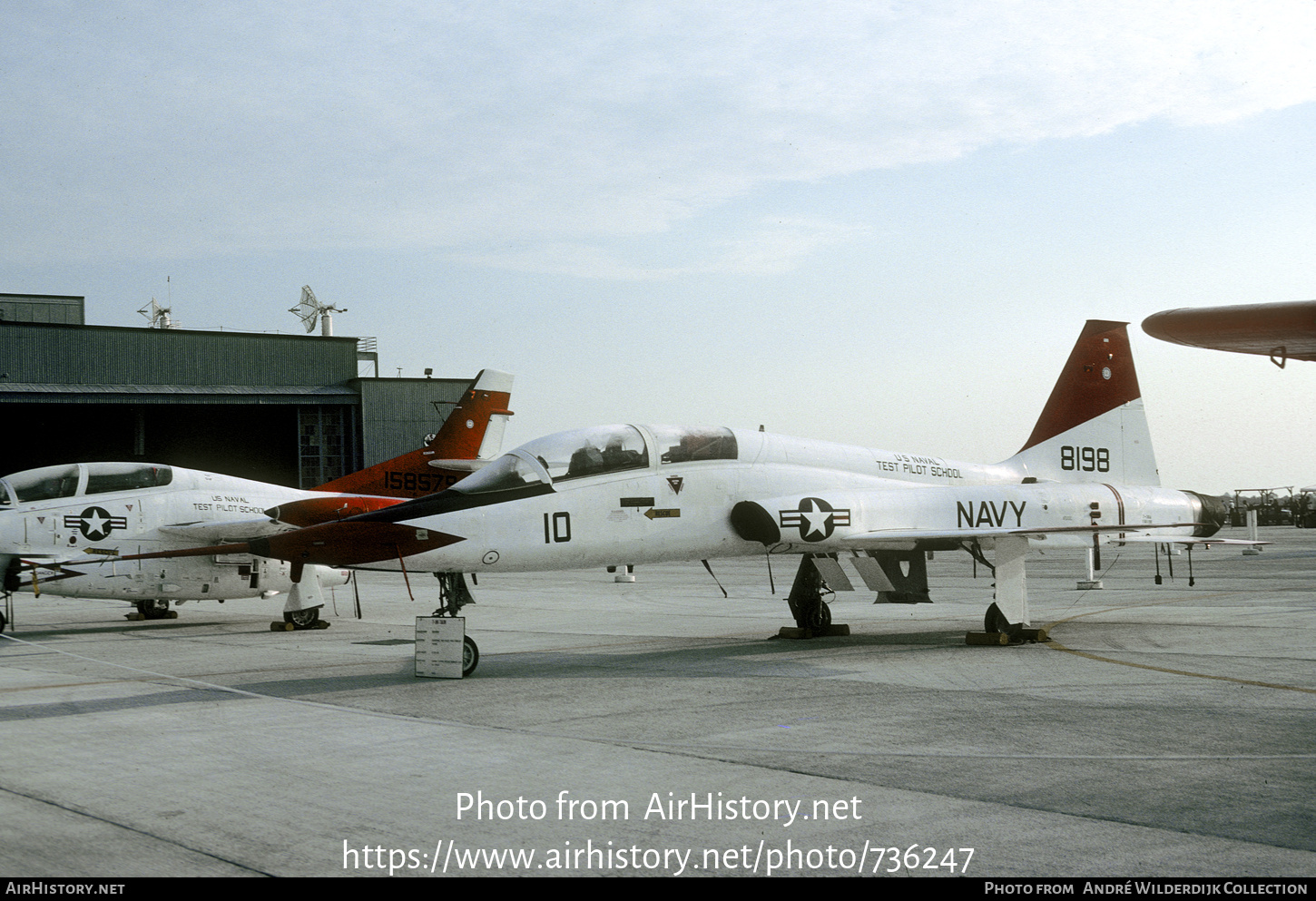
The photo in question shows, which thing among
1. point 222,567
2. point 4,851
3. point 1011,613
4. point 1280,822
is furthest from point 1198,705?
point 222,567

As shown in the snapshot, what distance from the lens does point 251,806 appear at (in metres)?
5.13

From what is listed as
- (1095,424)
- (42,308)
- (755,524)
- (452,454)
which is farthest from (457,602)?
(42,308)

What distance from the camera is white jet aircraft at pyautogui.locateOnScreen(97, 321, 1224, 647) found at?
982cm

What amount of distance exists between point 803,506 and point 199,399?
3647cm

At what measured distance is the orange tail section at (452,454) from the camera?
62.4 feet

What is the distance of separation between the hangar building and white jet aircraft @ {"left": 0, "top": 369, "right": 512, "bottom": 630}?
85.8 ft

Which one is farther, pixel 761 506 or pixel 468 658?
pixel 761 506

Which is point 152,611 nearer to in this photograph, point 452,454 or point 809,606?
point 452,454

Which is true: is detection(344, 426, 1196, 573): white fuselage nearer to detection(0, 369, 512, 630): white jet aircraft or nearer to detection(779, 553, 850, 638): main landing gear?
detection(779, 553, 850, 638): main landing gear

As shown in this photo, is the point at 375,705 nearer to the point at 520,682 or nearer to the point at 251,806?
the point at 520,682

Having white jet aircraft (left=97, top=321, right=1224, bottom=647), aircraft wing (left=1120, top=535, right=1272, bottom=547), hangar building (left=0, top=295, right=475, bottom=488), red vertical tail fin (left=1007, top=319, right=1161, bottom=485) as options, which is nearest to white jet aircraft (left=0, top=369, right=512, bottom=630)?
white jet aircraft (left=97, top=321, right=1224, bottom=647)

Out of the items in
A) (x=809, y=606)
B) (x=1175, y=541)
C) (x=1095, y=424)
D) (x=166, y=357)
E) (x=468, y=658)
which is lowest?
(x=468, y=658)

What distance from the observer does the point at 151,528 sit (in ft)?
52.1

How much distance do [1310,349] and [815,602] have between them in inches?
332
